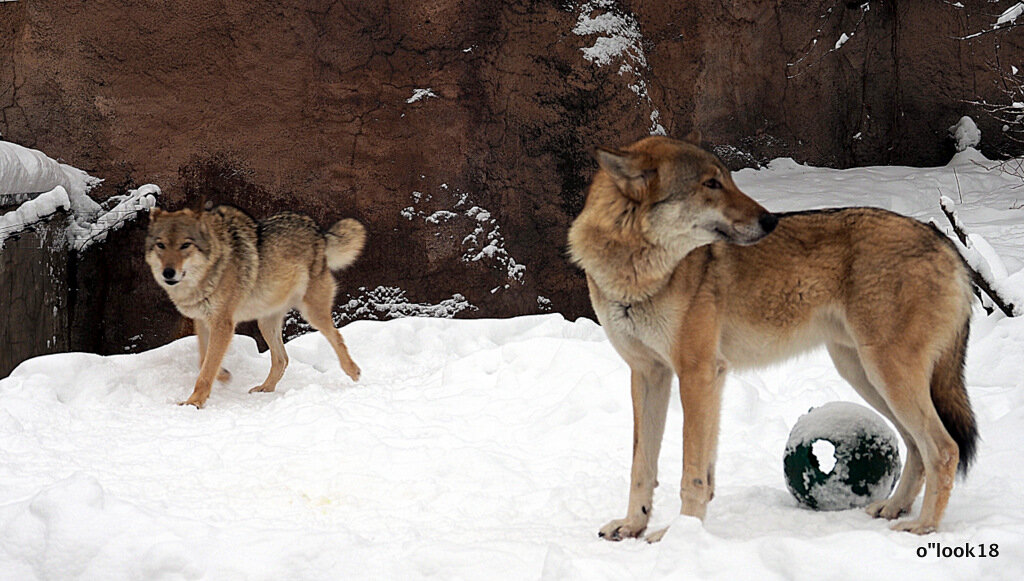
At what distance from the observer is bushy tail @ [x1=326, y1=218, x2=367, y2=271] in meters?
7.63

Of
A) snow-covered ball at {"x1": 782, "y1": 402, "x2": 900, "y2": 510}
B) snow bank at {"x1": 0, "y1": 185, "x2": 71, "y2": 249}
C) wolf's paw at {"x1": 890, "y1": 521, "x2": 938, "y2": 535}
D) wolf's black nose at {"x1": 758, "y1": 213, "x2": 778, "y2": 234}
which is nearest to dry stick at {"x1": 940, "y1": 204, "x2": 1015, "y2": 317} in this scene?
snow-covered ball at {"x1": 782, "y1": 402, "x2": 900, "y2": 510}

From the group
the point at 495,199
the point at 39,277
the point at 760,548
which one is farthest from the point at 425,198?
the point at 760,548

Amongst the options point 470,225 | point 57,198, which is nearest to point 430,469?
point 470,225

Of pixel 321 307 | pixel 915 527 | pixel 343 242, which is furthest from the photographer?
pixel 343 242

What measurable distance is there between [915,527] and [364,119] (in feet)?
24.6

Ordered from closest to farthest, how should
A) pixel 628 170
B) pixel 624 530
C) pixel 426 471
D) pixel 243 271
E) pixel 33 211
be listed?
pixel 628 170, pixel 624 530, pixel 426 471, pixel 243 271, pixel 33 211

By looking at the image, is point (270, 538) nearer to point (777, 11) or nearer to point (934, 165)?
point (777, 11)

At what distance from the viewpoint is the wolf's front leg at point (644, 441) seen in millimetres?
3832

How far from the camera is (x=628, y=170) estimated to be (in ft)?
12.0

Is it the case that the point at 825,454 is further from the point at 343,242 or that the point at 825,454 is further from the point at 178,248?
the point at 178,248

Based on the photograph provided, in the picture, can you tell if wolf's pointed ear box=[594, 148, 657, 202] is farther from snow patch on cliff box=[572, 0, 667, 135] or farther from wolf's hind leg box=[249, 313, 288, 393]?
snow patch on cliff box=[572, 0, 667, 135]

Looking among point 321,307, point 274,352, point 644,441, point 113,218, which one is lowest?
point 274,352

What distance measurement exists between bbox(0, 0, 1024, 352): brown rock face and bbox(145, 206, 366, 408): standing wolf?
74.6 inches

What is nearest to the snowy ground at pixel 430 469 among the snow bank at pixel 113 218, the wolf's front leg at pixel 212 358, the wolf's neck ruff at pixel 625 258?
the wolf's front leg at pixel 212 358
